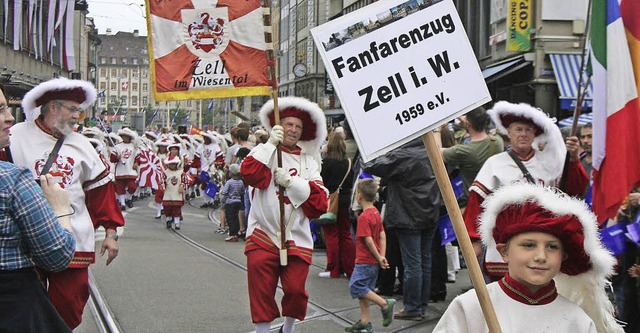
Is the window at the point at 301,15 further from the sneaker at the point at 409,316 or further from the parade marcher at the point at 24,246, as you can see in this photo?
the parade marcher at the point at 24,246

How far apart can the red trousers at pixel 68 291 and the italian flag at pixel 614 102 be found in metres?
3.12

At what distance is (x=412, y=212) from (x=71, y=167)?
365 centimetres

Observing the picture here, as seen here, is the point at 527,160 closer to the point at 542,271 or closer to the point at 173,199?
the point at 542,271

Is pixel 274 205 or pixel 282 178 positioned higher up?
pixel 282 178

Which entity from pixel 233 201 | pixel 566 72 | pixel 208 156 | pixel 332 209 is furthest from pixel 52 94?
pixel 208 156

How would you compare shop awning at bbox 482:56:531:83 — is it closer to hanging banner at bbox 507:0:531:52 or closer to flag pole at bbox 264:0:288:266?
hanging banner at bbox 507:0:531:52

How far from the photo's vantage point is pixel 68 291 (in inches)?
232

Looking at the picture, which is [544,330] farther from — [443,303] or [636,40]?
[443,303]

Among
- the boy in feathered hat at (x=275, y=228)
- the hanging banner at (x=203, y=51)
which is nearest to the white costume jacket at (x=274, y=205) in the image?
the boy in feathered hat at (x=275, y=228)

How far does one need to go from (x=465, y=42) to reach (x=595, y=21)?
258 cm

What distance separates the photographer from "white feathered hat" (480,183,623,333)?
3.62 metres

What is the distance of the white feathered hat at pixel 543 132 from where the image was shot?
6.44m

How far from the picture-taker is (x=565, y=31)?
895 inches

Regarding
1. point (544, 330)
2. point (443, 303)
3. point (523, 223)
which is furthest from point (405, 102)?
point (443, 303)
